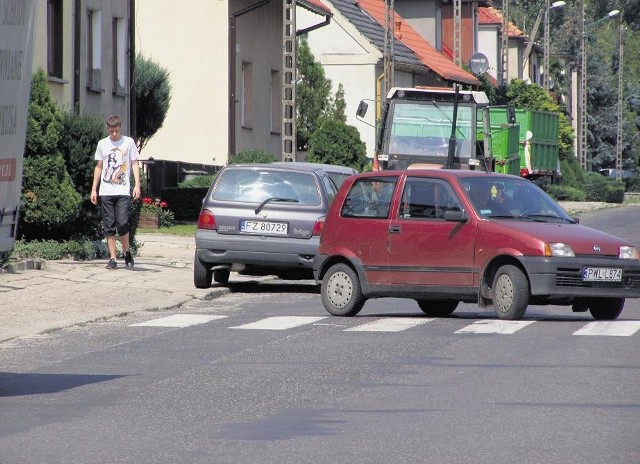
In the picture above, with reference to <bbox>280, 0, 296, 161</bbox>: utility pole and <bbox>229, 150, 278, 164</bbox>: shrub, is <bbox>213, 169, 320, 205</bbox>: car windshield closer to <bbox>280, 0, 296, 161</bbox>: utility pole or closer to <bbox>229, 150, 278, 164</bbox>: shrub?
<bbox>280, 0, 296, 161</bbox>: utility pole

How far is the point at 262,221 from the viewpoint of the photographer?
1858 cm

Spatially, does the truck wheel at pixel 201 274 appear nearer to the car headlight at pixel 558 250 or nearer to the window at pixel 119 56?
the car headlight at pixel 558 250

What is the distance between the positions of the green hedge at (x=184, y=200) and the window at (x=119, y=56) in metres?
3.31

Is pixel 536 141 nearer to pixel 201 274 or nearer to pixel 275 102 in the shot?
pixel 275 102

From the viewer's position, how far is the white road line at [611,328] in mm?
14000

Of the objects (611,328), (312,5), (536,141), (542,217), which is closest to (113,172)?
(542,217)

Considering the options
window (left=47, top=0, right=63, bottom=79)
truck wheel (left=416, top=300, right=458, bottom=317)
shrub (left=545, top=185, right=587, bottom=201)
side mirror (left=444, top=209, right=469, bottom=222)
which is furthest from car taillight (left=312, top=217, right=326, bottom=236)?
shrub (left=545, top=185, right=587, bottom=201)

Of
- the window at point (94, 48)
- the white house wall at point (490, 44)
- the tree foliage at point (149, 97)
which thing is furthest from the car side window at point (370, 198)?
the white house wall at point (490, 44)

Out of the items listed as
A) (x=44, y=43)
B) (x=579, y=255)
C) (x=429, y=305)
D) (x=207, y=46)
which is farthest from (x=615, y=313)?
(x=207, y=46)

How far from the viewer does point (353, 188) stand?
16.4 m

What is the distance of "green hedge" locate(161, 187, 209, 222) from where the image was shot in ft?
115

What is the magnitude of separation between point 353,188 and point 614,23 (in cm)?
12985

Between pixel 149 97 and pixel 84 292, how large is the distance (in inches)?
758

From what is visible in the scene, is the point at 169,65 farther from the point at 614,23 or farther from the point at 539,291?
the point at 614,23
